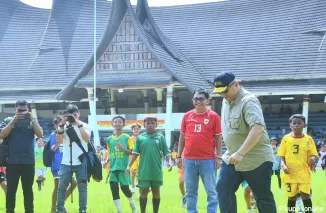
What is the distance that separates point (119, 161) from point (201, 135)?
5.64 feet

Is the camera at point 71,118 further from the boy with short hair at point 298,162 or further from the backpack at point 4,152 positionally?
the boy with short hair at point 298,162

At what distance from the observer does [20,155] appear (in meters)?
7.27

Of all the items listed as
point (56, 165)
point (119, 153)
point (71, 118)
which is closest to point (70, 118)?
point (71, 118)

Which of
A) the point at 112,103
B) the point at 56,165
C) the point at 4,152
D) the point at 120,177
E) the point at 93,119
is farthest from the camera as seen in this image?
the point at 112,103

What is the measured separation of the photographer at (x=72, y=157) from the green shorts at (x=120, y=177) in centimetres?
87

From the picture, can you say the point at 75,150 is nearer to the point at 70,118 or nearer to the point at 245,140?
the point at 70,118

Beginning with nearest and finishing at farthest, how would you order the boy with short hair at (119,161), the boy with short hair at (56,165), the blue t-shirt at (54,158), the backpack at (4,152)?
1. the backpack at (4,152)
2. the boy with short hair at (56,165)
3. the boy with short hair at (119,161)
4. the blue t-shirt at (54,158)

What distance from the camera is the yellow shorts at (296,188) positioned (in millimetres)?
7418

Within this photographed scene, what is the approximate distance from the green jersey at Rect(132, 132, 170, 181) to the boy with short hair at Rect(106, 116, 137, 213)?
535 mm

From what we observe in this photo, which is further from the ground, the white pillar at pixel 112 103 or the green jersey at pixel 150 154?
the white pillar at pixel 112 103

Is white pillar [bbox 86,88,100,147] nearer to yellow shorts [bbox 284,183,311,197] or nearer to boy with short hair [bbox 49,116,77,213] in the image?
boy with short hair [bbox 49,116,77,213]

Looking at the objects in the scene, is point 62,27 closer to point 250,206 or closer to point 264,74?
point 264,74

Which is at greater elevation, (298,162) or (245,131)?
(245,131)

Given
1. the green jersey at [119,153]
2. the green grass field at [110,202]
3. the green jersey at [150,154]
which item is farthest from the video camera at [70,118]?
the green grass field at [110,202]
